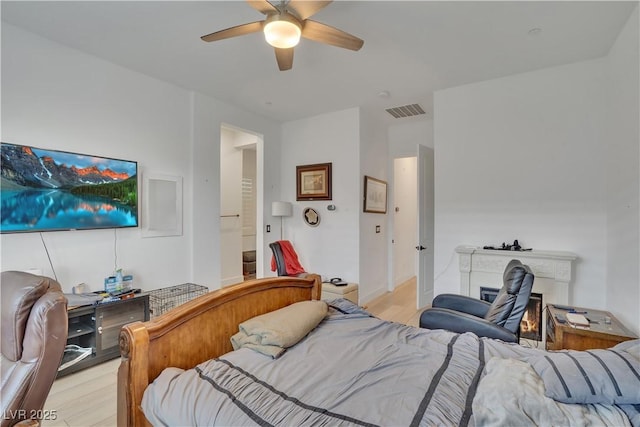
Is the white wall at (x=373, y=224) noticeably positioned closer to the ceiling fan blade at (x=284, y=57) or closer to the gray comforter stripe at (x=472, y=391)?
the ceiling fan blade at (x=284, y=57)

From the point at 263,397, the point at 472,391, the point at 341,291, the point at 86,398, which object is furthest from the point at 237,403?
the point at 341,291

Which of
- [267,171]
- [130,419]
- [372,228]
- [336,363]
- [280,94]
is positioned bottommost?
[130,419]

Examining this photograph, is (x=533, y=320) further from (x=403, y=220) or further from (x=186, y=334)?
(x=186, y=334)

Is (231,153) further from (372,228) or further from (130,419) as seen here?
(130,419)

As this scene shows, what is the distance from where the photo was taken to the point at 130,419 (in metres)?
1.33

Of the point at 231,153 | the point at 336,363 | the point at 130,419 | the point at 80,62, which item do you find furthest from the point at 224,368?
the point at 231,153

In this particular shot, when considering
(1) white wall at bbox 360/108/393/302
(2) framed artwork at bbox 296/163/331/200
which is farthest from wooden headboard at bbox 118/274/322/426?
(2) framed artwork at bbox 296/163/331/200

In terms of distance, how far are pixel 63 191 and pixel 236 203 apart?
3.11 m

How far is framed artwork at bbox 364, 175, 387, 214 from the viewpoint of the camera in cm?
449

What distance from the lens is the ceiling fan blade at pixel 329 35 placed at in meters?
2.03

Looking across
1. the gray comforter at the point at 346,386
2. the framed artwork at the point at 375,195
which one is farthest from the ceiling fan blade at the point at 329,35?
the framed artwork at the point at 375,195

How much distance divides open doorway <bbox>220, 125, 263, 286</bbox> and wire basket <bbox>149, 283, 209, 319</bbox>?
67.0 inches

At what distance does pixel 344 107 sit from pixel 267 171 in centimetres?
156

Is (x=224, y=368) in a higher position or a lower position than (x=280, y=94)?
lower
